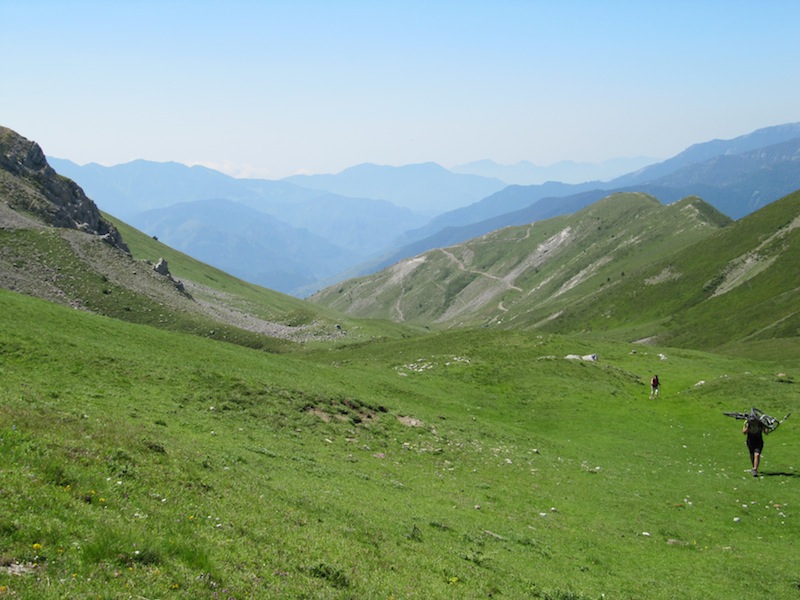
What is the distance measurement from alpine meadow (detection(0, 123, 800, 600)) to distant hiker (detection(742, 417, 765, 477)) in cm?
144

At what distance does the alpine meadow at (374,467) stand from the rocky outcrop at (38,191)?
27.9 metres

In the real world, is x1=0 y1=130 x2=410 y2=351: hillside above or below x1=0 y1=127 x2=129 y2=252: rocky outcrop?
below

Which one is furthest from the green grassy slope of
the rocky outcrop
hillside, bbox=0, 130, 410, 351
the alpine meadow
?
the rocky outcrop

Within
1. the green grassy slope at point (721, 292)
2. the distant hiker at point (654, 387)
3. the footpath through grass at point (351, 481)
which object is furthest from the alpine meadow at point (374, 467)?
the green grassy slope at point (721, 292)

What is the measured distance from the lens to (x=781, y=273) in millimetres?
127125

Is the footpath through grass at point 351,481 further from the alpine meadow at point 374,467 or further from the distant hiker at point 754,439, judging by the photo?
the distant hiker at point 754,439

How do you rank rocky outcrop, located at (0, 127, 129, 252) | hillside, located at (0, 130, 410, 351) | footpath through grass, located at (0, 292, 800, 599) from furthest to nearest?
1. rocky outcrop, located at (0, 127, 129, 252)
2. hillside, located at (0, 130, 410, 351)
3. footpath through grass, located at (0, 292, 800, 599)

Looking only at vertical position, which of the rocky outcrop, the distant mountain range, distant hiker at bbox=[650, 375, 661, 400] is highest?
the rocky outcrop

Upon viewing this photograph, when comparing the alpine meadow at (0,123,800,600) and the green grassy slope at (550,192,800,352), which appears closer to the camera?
the alpine meadow at (0,123,800,600)

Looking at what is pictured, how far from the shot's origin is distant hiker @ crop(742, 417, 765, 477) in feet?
99.8

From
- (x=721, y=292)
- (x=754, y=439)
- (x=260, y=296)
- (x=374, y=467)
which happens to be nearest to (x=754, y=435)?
(x=754, y=439)

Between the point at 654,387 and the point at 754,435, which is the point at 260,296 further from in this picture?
the point at 754,435

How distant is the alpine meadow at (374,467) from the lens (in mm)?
12078

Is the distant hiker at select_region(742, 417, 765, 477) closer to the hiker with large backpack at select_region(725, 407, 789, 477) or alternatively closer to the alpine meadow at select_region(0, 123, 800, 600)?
the hiker with large backpack at select_region(725, 407, 789, 477)
